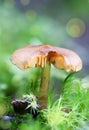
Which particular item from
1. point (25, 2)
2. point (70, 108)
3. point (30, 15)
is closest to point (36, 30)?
point (30, 15)

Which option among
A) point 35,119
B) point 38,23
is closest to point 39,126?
point 35,119

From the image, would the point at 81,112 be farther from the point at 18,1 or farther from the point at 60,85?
the point at 18,1

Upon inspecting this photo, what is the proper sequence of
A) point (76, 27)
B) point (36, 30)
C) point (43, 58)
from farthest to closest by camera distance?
point (76, 27) → point (36, 30) → point (43, 58)

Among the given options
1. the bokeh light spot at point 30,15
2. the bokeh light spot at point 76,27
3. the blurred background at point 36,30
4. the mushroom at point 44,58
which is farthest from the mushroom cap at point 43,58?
the bokeh light spot at point 76,27

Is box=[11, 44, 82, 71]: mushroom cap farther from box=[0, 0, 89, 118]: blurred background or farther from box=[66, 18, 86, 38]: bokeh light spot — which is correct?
box=[66, 18, 86, 38]: bokeh light spot

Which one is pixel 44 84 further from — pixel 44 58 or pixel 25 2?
pixel 25 2

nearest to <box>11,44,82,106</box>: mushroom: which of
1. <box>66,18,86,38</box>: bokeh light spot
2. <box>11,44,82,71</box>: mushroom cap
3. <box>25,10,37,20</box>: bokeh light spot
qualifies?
<box>11,44,82,71</box>: mushroom cap
